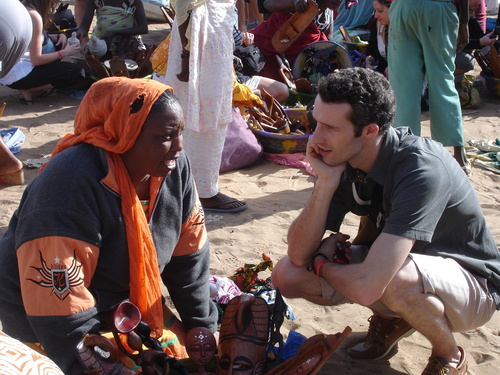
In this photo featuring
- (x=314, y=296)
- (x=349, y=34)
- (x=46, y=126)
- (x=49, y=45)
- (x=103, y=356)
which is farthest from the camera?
(x=349, y=34)

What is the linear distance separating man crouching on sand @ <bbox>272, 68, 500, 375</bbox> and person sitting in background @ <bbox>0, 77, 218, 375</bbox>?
0.60 meters

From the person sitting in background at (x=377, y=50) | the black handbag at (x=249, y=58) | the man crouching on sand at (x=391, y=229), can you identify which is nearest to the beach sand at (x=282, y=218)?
the man crouching on sand at (x=391, y=229)

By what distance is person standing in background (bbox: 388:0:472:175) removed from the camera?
4.79 m

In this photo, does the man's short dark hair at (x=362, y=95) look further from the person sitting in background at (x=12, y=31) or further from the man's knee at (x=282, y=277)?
the person sitting in background at (x=12, y=31)

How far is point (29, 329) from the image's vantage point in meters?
2.38

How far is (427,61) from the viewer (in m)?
4.94

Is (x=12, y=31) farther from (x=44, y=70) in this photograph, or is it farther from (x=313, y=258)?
(x=44, y=70)

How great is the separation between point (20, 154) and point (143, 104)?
12.0 ft

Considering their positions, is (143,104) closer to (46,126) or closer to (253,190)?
(253,190)

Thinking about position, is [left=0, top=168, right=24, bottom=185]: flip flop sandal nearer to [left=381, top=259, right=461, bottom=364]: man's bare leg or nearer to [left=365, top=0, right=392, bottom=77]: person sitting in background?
[left=381, top=259, right=461, bottom=364]: man's bare leg

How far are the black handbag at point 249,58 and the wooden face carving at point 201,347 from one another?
4199mm

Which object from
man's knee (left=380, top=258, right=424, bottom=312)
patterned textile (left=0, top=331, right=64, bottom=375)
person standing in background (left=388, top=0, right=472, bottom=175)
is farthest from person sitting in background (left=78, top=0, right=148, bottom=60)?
patterned textile (left=0, top=331, right=64, bottom=375)

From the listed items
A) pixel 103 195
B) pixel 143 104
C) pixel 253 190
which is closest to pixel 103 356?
pixel 103 195

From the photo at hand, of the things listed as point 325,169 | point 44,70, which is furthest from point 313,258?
point 44,70
